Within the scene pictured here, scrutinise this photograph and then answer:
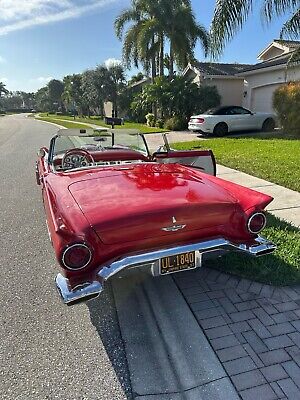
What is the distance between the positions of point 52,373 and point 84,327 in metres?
0.48

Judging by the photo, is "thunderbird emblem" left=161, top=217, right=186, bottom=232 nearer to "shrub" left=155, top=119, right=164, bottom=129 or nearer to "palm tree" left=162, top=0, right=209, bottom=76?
"shrub" left=155, top=119, right=164, bottom=129

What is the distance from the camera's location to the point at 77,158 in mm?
4047

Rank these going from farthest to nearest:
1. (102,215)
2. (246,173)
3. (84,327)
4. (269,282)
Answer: (246,173)
(269,282)
(84,327)
(102,215)

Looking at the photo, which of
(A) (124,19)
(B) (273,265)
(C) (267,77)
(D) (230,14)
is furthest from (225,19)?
(A) (124,19)

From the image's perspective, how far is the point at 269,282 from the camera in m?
3.04

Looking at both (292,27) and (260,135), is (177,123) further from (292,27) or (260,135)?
(292,27)

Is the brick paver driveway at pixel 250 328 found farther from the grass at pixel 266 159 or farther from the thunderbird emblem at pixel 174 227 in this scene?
the grass at pixel 266 159

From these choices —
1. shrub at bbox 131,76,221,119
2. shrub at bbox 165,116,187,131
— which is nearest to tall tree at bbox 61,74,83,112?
shrub at bbox 131,76,221,119

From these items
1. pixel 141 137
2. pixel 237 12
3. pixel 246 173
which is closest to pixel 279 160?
pixel 246 173

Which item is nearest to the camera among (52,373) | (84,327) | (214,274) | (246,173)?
(52,373)

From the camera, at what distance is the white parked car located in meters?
14.6

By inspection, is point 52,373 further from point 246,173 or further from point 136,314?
point 246,173

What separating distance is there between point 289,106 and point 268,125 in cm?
274

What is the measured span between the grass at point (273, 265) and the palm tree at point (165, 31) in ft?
61.8
